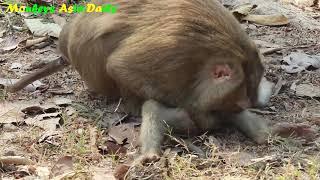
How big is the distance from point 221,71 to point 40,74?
5.28ft

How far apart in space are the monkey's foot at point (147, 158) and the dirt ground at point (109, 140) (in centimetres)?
5

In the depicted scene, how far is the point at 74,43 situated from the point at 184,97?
96 cm

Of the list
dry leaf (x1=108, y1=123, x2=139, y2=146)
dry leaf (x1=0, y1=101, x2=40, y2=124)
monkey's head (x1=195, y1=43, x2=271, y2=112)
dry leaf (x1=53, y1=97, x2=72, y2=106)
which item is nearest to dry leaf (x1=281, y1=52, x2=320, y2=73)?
monkey's head (x1=195, y1=43, x2=271, y2=112)

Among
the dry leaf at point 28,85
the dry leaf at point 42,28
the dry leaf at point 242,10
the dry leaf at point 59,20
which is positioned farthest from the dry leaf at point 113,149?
the dry leaf at point 242,10

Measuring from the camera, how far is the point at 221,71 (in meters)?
4.21

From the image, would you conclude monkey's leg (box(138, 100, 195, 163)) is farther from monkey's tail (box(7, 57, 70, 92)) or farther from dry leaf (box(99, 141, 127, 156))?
monkey's tail (box(7, 57, 70, 92))

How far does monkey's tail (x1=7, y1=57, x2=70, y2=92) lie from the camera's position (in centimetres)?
504

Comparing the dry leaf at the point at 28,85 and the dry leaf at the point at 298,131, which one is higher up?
the dry leaf at the point at 298,131

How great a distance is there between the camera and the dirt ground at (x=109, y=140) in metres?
3.80

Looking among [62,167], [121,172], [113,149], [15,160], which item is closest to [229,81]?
[113,149]

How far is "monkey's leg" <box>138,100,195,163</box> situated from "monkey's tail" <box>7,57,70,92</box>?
3.53 feet

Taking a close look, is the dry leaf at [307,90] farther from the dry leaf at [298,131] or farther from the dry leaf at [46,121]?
the dry leaf at [46,121]

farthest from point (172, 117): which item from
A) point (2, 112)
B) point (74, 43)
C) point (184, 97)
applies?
point (2, 112)

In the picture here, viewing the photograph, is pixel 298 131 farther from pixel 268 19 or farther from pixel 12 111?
pixel 268 19
